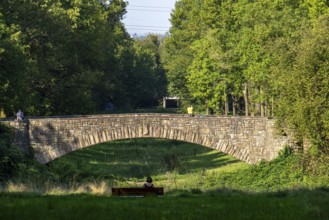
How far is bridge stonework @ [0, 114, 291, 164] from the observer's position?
38469 millimetres

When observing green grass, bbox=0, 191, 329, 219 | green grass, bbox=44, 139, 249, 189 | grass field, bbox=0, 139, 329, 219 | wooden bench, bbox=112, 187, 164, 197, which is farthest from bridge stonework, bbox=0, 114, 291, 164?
green grass, bbox=0, 191, 329, 219

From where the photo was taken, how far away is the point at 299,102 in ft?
117

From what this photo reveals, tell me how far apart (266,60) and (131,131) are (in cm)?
1381

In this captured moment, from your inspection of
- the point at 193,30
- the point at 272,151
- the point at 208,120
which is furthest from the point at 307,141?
the point at 193,30

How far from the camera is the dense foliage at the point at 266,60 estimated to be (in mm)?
36000

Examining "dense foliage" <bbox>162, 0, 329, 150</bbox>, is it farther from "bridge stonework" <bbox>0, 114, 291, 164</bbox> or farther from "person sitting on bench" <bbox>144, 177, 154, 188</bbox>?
"person sitting on bench" <bbox>144, 177, 154, 188</bbox>

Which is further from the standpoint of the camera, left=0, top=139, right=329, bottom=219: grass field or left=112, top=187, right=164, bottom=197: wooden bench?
left=112, top=187, right=164, bottom=197: wooden bench

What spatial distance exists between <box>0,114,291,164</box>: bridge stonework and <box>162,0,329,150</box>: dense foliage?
8.17 ft

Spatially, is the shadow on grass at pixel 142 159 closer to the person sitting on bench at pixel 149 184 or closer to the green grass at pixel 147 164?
the green grass at pixel 147 164

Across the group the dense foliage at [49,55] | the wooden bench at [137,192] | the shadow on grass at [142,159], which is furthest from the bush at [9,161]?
the wooden bench at [137,192]

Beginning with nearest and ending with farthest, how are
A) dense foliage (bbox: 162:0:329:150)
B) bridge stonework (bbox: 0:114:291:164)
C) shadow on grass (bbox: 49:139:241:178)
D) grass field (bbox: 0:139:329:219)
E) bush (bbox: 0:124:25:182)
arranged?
1. grass field (bbox: 0:139:329:219)
2. bush (bbox: 0:124:25:182)
3. dense foliage (bbox: 162:0:329:150)
4. bridge stonework (bbox: 0:114:291:164)
5. shadow on grass (bbox: 49:139:241:178)

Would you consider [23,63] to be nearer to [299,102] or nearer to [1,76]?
[1,76]

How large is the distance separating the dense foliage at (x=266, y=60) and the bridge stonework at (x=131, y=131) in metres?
2.49

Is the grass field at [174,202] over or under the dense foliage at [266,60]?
under
